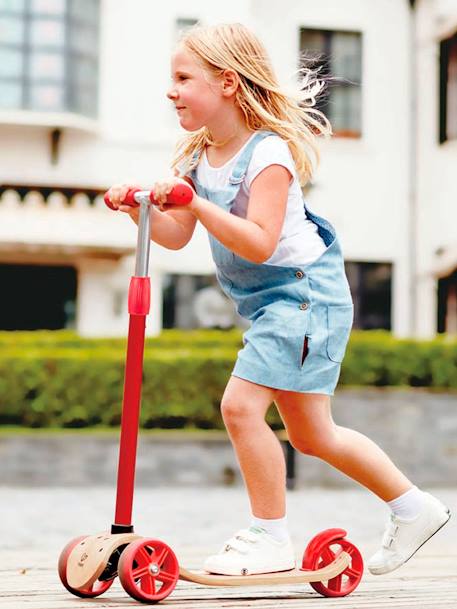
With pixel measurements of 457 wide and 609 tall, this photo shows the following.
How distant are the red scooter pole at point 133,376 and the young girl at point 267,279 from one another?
149 mm

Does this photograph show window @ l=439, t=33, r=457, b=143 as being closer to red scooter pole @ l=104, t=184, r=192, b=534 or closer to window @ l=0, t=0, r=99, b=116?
window @ l=0, t=0, r=99, b=116

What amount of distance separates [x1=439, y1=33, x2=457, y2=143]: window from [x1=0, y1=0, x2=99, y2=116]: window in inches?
176

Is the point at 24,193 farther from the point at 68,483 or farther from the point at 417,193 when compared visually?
the point at 68,483

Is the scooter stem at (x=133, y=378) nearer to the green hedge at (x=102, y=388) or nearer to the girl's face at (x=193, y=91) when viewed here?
the girl's face at (x=193, y=91)

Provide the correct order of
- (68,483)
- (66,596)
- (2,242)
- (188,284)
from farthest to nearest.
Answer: (188,284) < (2,242) < (68,483) < (66,596)

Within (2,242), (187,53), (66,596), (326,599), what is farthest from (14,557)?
(2,242)

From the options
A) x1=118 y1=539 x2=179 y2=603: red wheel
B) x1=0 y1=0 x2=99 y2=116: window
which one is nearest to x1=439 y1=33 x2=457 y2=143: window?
x1=0 y1=0 x2=99 y2=116: window

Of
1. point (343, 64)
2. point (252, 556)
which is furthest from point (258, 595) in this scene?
point (343, 64)

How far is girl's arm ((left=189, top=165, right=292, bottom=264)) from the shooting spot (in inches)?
141

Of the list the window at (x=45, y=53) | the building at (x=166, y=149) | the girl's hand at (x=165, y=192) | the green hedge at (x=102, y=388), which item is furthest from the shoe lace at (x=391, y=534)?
the window at (x=45, y=53)

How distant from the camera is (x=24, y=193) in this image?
642 inches

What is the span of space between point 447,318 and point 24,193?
554 cm

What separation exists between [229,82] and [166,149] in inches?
511

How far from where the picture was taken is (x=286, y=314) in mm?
3775
